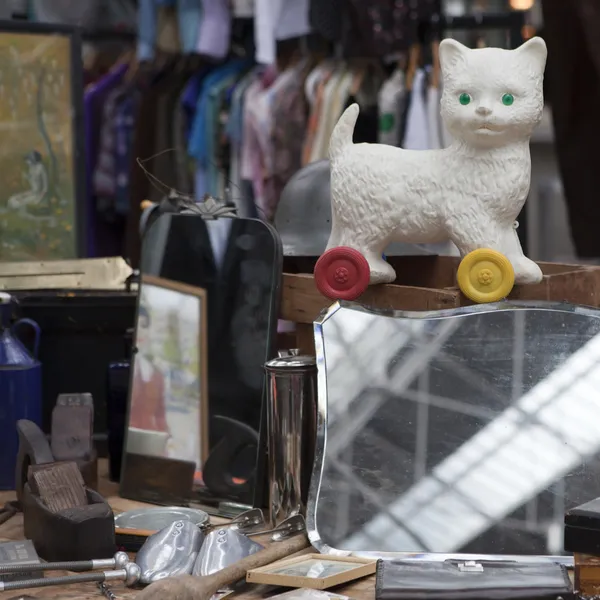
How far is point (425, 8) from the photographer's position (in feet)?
9.82

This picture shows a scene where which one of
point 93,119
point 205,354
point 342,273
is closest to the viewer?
point 342,273

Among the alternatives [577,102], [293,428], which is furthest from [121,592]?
[577,102]

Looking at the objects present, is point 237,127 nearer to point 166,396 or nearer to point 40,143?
point 40,143

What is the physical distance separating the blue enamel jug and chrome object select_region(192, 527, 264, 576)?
17.7 inches

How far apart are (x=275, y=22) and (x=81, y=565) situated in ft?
7.92

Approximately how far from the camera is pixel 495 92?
1228 mm

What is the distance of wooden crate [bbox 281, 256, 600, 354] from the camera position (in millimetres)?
1282

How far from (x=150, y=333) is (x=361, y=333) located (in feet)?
1.20

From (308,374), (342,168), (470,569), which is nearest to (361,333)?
(308,374)

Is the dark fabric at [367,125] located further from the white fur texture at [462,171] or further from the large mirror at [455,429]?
the large mirror at [455,429]

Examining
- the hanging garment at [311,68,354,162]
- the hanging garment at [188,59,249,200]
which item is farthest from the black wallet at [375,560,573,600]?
the hanging garment at [188,59,249,200]

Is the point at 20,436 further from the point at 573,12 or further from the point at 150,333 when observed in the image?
the point at 573,12

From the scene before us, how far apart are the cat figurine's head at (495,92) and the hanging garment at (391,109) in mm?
1743

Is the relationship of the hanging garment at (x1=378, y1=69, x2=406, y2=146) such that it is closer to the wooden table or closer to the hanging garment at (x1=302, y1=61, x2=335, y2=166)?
the hanging garment at (x1=302, y1=61, x2=335, y2=166)
